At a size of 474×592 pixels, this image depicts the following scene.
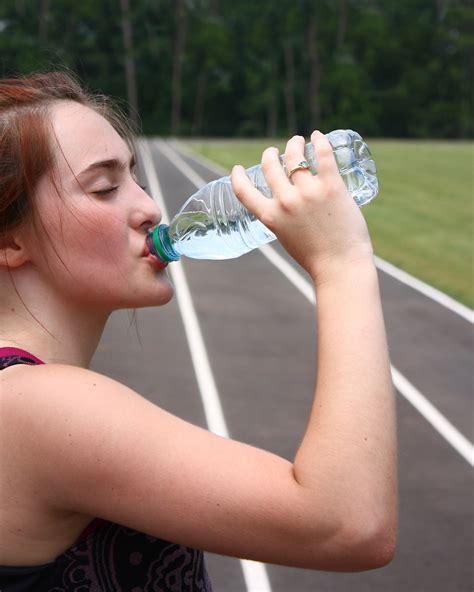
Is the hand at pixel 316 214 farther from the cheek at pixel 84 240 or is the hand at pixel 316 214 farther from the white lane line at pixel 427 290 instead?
the white lane line at pixel 427 290

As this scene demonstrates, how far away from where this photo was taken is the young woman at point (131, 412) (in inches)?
64.7

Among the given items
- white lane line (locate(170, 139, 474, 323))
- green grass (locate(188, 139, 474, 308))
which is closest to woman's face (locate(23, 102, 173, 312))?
white lane line (locate(170, 139, 474, 323))

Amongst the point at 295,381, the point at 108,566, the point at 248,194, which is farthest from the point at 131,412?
the point at 295,381

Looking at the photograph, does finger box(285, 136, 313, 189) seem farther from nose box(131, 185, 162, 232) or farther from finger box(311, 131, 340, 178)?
nose box(131, 185, 162, 232)

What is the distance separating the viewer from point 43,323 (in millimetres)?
1969

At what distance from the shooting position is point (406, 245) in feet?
58.3

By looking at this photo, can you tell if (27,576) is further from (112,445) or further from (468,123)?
(468,123)

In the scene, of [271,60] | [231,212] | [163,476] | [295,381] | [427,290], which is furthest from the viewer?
[271,60]

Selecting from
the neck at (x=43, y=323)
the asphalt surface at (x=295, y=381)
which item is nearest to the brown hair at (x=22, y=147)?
the neck at (x=43, y=323)

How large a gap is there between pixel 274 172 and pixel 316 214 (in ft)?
0.38

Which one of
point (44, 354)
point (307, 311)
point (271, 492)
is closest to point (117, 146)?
point (44, 354)

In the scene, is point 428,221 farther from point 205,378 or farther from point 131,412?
point 131,412

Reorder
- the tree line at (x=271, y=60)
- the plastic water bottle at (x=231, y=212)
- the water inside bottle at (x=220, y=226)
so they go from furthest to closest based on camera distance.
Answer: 1. the tree line at (x=271, y=60)
2. the water inside bottle at (x=220, y=226)
3. the plastic water bottle at (x=231, y=212)

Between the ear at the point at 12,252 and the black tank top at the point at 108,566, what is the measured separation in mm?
184
